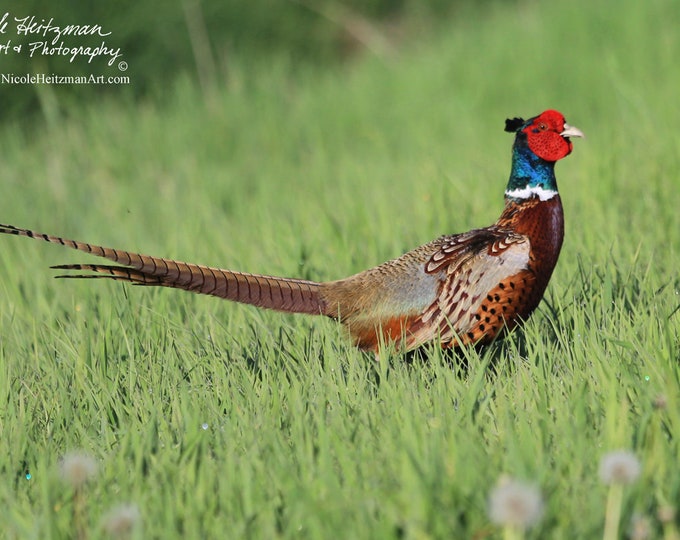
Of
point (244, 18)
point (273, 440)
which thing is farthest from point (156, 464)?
point (244, 18)

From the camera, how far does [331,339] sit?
3242 mm

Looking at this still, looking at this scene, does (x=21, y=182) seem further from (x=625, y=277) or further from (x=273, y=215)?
(x=625, y=277)

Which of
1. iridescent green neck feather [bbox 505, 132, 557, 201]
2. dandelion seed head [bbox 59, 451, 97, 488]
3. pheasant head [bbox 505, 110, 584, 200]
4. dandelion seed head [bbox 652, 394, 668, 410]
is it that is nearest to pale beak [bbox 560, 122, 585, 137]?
pheasant head [bbox 505, 110, 584, 200]

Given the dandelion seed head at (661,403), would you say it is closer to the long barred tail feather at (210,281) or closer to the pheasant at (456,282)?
the pheasant at (456,282)

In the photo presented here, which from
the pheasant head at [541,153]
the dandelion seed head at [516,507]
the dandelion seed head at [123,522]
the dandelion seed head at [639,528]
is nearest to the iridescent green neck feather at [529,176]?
the pheasant head at [541,153]

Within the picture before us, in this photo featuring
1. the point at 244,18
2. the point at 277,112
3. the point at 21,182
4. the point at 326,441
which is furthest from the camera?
the point at 244,18

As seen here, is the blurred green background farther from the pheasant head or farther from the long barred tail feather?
the pheasant head

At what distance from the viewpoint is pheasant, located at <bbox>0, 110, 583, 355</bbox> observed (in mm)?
3152

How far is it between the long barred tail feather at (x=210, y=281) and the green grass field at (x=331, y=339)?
15 cm

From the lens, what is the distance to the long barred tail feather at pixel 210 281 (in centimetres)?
290

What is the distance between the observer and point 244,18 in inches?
402

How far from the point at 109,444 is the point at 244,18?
816cm

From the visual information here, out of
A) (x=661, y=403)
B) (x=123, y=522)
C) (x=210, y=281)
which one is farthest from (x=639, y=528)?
(x=210, y=281)

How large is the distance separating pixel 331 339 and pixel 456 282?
446 millimetres
